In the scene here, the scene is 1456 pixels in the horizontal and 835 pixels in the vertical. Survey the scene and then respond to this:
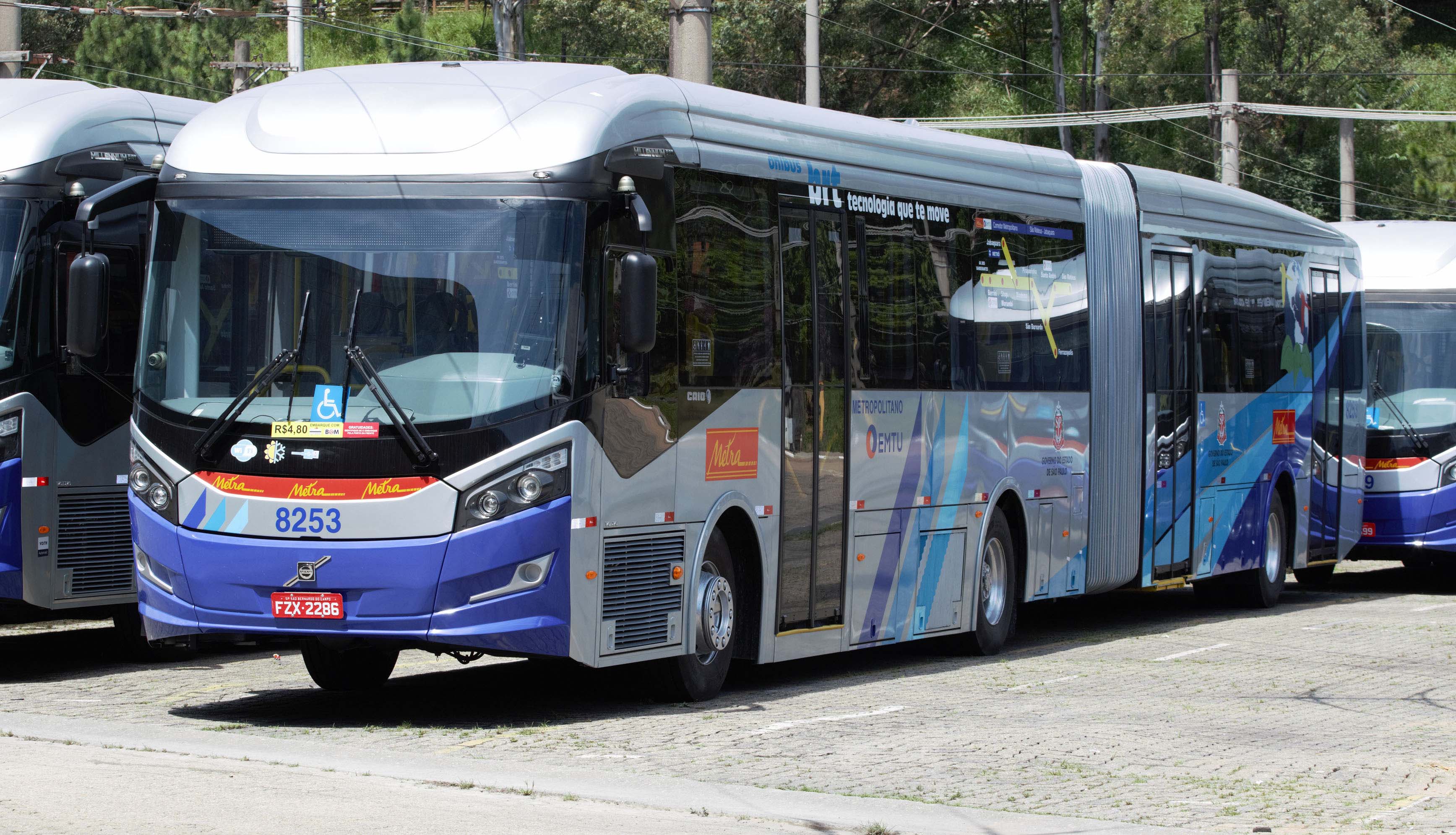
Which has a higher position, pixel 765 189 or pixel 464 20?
pixel 464 20

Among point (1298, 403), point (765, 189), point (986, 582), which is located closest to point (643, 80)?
point (765, 189)

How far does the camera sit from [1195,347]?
18.2 m

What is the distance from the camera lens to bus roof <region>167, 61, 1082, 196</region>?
1059 centimetres

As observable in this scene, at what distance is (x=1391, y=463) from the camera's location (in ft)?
71.8

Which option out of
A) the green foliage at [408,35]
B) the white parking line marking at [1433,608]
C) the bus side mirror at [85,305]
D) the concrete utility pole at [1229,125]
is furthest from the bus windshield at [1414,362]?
the green foliage at [408,35]

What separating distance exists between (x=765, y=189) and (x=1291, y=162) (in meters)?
49.2

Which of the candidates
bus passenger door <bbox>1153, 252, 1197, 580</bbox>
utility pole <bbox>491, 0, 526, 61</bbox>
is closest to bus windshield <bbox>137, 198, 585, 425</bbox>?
bus passenger door <bbox>1153, 252, 1197, 580</bbox>

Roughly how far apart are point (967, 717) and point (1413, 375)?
40.3 feet

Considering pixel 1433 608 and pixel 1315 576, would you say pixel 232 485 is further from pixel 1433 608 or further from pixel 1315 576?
pixel 1315 576

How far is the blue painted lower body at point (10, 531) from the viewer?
12.6 m

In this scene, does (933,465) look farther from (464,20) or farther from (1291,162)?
(464,20)

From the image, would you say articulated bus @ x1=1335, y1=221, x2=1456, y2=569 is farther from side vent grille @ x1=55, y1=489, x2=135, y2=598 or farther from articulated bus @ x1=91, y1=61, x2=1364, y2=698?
side vent grille @ x1=55, y1=489, x2=135, y2=598

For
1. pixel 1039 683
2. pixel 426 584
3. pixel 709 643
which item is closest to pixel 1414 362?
pixel 1039 683

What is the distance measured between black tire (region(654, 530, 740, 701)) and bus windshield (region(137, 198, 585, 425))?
1820 mm
